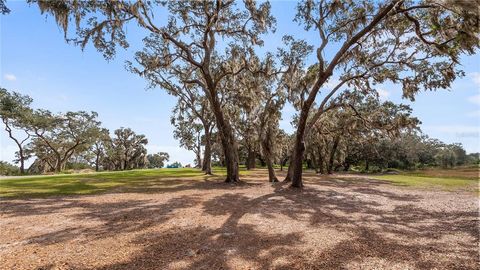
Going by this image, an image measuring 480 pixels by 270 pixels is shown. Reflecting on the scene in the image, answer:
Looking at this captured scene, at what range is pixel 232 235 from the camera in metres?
6.95

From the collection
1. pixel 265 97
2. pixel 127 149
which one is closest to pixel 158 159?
pixel 127 149

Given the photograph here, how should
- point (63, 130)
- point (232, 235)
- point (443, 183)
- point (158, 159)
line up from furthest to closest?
point (158, 159), point (63, 130), point (443, 183), point (232, 235)

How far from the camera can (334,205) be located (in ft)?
37.9

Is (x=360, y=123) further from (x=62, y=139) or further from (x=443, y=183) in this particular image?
(x=62, y=139)

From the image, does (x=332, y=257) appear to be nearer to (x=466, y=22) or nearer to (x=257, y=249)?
(x=257, y=249)

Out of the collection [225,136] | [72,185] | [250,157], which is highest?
[225,136]

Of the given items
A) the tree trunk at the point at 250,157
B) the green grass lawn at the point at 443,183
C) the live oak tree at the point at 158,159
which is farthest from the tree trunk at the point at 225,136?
the live oak tree at the point at 158,159

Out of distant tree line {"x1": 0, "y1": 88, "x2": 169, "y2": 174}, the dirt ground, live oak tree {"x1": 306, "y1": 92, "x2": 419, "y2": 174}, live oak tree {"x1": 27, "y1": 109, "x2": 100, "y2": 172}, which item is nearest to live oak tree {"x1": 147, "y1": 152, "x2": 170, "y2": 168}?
distant tree line {"x1": 0, "y1": 88, "x2": 169, "y2": 174}

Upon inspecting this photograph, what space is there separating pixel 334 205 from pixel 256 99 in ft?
40.3

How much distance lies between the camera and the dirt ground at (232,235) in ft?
17.3

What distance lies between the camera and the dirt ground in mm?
5258

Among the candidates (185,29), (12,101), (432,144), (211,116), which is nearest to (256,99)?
(185,29)

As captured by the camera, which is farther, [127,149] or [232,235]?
[127,149]

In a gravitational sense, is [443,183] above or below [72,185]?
below
